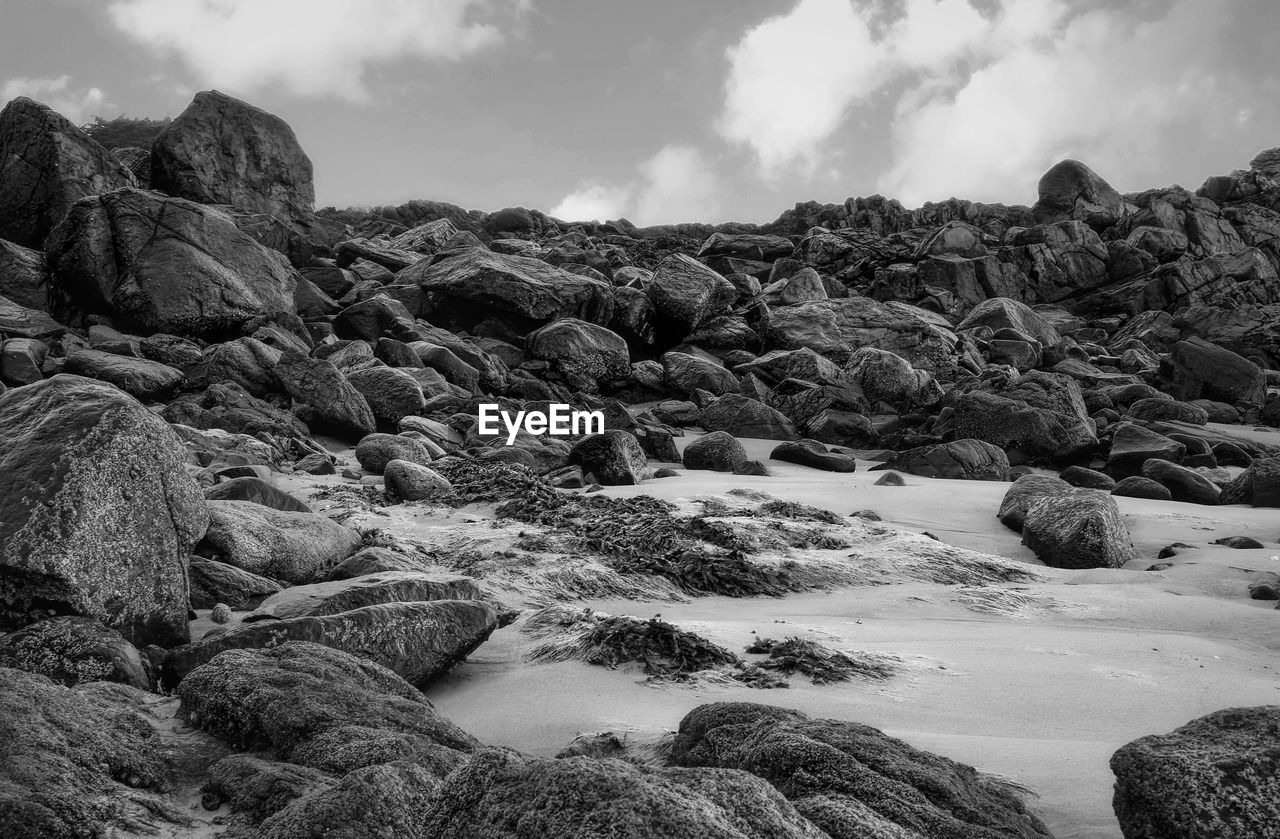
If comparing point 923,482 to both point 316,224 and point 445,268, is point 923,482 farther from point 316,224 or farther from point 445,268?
point 316,224

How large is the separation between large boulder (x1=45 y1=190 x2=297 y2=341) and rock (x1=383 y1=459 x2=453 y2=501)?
8675mm

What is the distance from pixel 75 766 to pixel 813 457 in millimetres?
10214

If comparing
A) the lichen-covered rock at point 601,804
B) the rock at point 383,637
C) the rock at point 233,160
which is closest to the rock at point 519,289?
the rock at point 233,160

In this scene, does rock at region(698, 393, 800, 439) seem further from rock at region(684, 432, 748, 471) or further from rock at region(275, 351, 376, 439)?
Answer: rock at region(275, 351, 376, 439)

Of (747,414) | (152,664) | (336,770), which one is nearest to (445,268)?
(747,414)

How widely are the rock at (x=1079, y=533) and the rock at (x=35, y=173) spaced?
703 inches

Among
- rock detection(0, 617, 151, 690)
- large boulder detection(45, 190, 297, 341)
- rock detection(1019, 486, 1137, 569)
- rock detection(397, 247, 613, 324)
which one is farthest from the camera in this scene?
rock detection(397, 247, 613, 324)

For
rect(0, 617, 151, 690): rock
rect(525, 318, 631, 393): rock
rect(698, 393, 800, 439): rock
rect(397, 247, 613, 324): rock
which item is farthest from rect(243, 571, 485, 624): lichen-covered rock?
rect(397, 247, 613, 324): rock

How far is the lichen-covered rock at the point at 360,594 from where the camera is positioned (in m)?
3.83

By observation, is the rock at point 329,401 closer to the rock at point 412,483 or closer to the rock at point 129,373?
the rock at point 129,373

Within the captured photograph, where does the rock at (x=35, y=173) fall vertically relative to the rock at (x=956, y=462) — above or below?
above

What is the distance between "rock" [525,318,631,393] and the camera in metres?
17.3

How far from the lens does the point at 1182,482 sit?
9820 mm

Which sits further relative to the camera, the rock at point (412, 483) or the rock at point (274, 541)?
the rock at point (412, 483)
